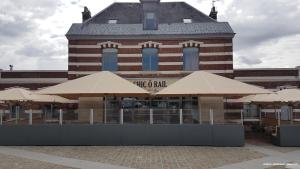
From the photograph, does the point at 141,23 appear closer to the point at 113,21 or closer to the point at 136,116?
the point at 113,21

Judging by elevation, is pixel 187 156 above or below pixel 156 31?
below

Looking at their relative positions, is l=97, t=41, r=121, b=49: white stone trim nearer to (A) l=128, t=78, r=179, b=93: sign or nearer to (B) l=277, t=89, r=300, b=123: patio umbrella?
(A) l=128, t=78, r=179, b=93: sign

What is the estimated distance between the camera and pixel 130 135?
18594mm

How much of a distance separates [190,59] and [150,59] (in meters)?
2.77

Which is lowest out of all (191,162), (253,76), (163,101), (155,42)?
(191,162)

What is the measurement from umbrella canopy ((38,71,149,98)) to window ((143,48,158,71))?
22.2 ft

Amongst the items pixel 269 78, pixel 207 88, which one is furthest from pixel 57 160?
pixel 269 78

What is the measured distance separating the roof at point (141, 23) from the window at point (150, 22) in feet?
1.16

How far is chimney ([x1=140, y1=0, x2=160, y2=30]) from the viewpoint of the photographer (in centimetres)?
2706

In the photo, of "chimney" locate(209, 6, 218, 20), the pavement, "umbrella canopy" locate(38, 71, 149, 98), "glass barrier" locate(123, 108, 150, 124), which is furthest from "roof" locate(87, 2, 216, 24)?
the pavement

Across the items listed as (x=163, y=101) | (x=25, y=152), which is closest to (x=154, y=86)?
(x=163, y=101)

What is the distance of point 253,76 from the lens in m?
28.5

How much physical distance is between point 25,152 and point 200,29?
1522cm

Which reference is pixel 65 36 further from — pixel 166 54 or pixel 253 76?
pixel 253 76
